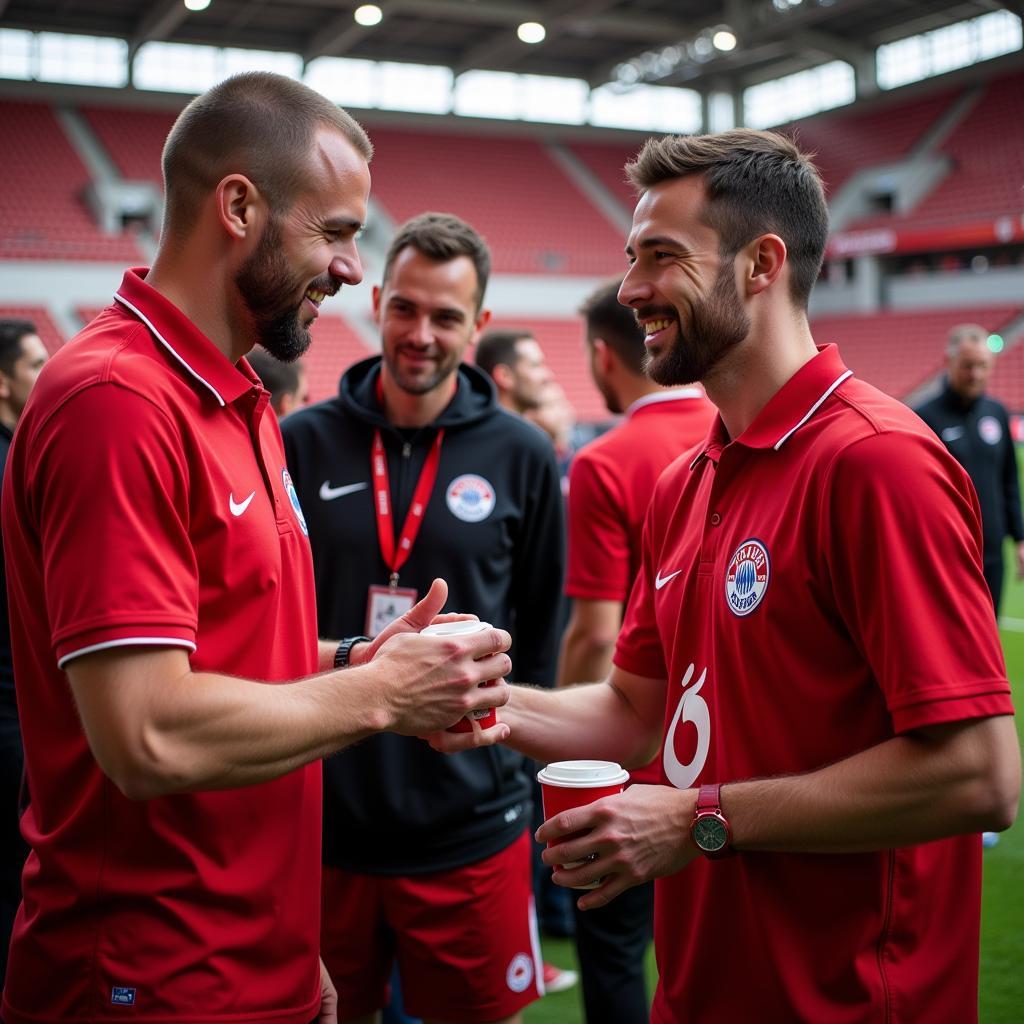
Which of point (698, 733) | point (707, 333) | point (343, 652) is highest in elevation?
point (707, 333)

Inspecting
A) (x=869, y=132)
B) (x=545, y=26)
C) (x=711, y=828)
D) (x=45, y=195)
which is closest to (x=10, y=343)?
(x=711, y=828)

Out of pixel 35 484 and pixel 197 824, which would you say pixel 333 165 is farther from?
pixel 197 824

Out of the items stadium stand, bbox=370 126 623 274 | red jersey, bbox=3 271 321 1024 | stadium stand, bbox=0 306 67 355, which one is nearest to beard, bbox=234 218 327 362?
red jersey, bbox=3 271 321 1024

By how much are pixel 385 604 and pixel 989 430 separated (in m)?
4.61

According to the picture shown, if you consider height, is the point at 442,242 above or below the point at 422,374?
above

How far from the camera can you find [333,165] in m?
1.87

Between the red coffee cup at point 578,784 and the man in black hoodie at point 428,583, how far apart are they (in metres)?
1.03

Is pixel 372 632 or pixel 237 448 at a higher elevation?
pixel 237 448

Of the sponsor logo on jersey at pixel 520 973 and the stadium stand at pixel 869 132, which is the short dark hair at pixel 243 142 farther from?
the stadium stand at pixel 869 132

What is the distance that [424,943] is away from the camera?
106 inches

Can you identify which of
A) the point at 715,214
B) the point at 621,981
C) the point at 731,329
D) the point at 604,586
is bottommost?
the point at 621,981

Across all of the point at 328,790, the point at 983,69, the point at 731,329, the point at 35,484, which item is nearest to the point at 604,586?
the point at 328,790

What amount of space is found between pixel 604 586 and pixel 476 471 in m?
0.56

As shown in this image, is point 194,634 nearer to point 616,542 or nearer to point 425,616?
point 425,616
